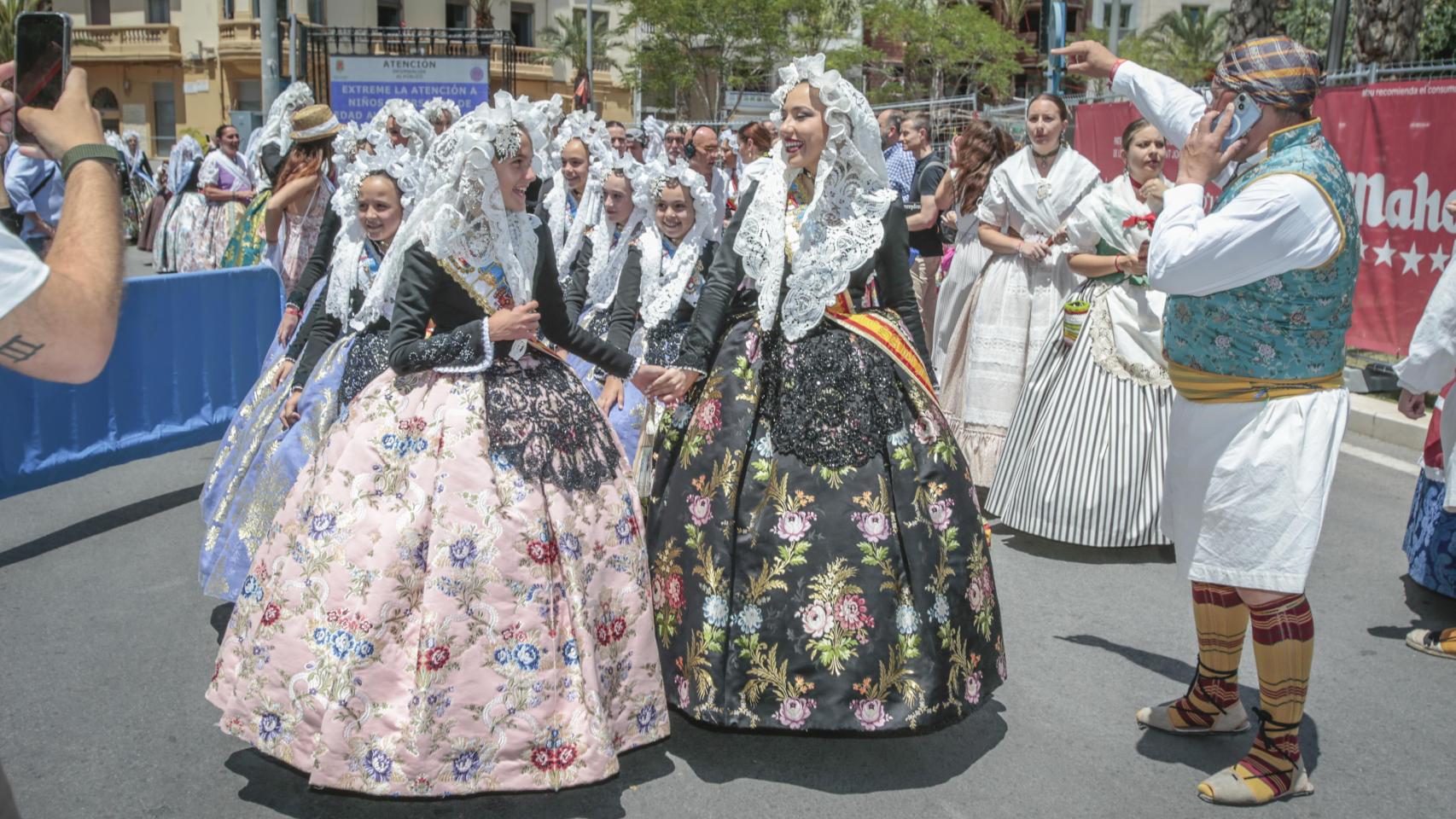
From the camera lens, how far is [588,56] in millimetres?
43812

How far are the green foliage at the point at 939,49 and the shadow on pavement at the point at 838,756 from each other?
144ft

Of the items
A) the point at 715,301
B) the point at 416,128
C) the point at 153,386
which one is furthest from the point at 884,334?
the point at 153,386

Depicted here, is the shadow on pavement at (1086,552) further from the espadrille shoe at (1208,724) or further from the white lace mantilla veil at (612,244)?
the white lace mantilla veil at (612,244)

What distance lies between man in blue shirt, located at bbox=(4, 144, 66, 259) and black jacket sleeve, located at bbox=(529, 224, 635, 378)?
6.30 meters

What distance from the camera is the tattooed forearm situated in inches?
70.6

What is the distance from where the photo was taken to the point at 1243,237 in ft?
10.8

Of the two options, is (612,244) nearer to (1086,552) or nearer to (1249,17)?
(1086,552)

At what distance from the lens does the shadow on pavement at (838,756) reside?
376 centimetres

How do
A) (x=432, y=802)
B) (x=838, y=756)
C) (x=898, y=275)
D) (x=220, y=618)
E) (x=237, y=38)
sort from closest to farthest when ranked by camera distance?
(x=432, y=802), (x=838, y=756), (x=898, y=275), (x=220, y=618), (x=237, y=38)

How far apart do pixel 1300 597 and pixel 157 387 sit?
6.47 meters

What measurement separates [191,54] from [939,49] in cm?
2850
